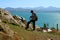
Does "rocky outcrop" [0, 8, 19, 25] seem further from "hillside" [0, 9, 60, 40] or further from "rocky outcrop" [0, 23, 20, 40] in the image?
"rocky outcrop" [0, 23, 20, 40]

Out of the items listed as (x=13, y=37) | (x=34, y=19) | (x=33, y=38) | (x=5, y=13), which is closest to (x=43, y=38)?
(x=33, y=38)

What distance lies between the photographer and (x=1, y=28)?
15.1 m

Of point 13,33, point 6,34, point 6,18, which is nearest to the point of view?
Result: point 6,34

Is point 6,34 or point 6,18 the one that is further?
point 6,18

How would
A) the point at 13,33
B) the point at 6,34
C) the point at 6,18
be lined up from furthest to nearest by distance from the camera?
the point at 6,18 → the point at 13,33 → the point at 6,34

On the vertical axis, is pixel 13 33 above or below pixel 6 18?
below

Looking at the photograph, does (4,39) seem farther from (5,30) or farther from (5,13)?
(5,13)

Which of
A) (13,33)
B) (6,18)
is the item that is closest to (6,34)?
(13,33)

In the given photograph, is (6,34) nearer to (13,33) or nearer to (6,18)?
(13,33)

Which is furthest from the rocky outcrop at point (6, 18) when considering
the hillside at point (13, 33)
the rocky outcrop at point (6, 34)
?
the rocky outcrop at point (6, 34)

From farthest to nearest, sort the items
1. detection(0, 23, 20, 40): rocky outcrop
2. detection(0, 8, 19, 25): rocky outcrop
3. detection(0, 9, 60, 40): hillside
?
detection(0, 8, 19, 25): rocky outcrop < detection(0, 9, 60, 40): hillside < detection(0, 23, 20, 40): rocky outcrop

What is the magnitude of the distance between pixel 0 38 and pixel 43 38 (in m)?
5.43

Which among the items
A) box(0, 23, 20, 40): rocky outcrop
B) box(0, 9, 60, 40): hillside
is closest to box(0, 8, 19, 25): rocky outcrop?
box(0, 9, 60, 40): hillside

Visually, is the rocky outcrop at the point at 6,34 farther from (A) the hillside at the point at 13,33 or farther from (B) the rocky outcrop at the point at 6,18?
(B) the rocky outcrop at the point at 6,18
